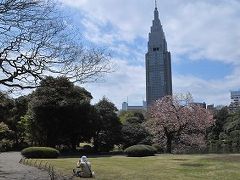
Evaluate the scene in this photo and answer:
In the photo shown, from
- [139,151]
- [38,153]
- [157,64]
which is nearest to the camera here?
[38,153]

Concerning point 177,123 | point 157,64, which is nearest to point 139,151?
point 177,123

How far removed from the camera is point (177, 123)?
4544 centimetres

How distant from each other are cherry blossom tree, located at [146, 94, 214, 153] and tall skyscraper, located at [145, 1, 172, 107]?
1728cm

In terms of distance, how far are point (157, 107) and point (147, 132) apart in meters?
3.29

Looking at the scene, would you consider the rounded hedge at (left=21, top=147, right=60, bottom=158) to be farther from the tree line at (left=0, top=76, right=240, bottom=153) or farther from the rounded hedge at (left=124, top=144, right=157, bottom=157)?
the tree line at (left=0, top=76, right=240, bottom=153)

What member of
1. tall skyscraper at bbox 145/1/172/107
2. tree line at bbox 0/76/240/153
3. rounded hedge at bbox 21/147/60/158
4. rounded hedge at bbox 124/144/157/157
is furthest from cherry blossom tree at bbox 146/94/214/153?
tall skyscraper at bbox 145/1/172/107

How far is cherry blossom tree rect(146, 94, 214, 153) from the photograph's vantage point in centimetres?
4556

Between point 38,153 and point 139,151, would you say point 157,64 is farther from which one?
point 38,153

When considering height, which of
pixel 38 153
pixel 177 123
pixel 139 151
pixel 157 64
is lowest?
pixel 38 153

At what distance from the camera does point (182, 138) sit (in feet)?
152

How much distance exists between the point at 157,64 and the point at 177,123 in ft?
116

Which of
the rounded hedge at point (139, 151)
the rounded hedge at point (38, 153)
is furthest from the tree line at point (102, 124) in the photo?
the rounded hedge at point (38, 153)

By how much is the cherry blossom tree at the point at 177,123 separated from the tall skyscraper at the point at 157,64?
17.3 meters

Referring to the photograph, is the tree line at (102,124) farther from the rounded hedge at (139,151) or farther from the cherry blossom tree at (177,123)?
A: the rounded hedge at (139,151)
